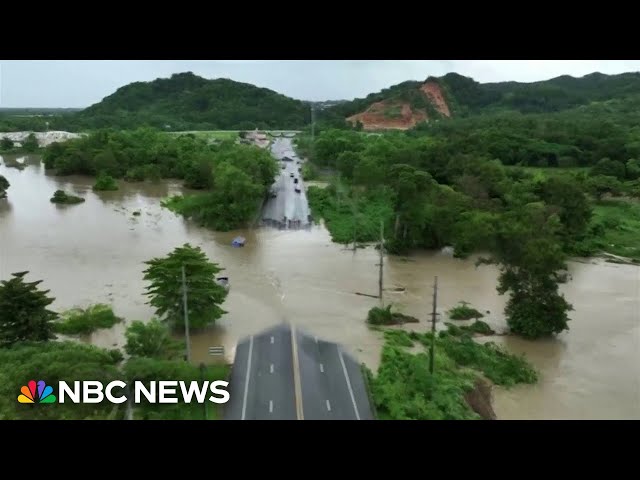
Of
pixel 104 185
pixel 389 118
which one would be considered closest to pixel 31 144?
pixel 104 185

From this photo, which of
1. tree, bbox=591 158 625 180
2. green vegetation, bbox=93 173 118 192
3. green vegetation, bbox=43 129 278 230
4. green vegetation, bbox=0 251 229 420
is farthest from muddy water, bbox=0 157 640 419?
tree, bbox=591 158 625 180

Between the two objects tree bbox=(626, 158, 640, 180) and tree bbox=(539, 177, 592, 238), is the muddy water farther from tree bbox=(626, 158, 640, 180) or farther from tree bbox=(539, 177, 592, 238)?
tree bbox=(626, 158, 640, 180)

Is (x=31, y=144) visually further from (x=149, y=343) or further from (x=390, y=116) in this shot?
(x=149, y=343)

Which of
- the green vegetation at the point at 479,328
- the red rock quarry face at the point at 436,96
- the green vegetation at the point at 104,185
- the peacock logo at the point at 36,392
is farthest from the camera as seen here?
the red rock quarry face at the point at 436,96

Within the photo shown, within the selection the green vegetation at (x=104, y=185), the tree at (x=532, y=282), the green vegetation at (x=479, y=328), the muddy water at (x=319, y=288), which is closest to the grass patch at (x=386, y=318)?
the muddy water at (x=319, y=288)

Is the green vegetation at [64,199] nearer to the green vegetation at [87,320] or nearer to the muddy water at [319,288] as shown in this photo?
the muddy water at [319,288]
